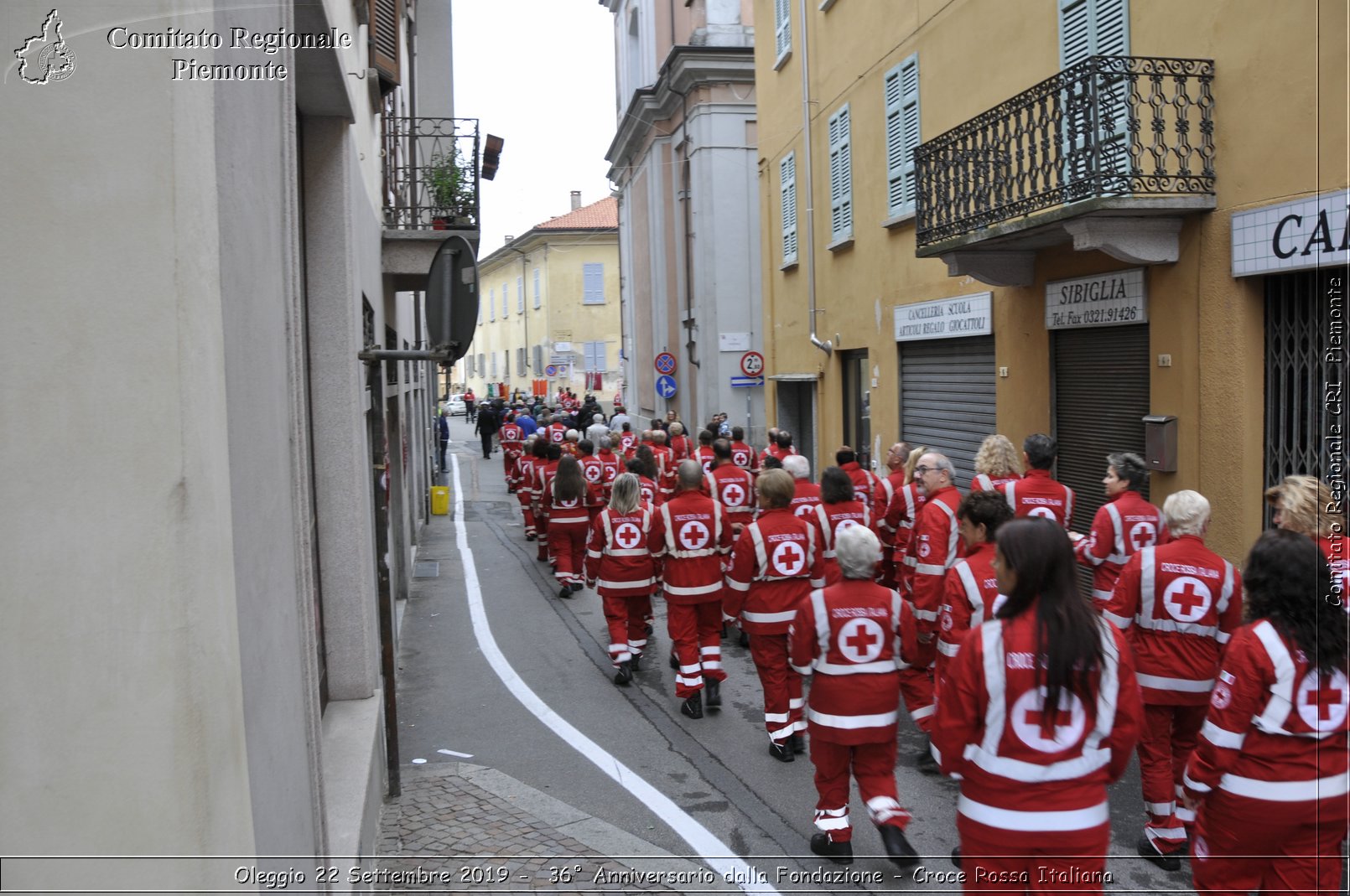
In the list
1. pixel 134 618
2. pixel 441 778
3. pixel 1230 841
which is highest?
pixel 134 618

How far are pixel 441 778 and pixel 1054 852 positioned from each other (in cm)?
419

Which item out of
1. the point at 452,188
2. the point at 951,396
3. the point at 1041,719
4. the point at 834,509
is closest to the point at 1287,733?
the point at 1041,719

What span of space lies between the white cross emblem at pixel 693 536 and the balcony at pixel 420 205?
4598 millimetres

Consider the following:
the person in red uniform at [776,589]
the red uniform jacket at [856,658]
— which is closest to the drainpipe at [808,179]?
the person in red uniform at [776,589]

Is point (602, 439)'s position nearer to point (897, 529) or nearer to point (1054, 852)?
point (897, 529)

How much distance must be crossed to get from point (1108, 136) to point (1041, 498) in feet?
11.7

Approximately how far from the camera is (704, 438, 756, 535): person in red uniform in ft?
39.0

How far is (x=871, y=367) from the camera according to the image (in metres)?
17.2

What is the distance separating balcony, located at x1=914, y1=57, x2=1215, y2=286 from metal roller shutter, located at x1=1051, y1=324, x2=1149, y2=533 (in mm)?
1071

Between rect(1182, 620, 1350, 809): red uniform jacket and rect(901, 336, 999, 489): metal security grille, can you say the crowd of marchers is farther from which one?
rect(901, 336, 999, 489): metal security grille

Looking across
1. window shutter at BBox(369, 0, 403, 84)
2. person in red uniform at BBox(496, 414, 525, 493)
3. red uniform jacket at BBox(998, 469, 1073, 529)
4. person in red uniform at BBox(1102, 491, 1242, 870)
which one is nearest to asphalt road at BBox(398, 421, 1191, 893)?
person in red uniform at BBox(1102, 491, 1242, 870)

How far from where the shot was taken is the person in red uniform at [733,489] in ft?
39.0

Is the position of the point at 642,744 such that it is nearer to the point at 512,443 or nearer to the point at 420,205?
the point at 420,205

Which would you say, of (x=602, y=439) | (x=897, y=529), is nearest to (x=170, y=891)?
(x=897, y=529)
